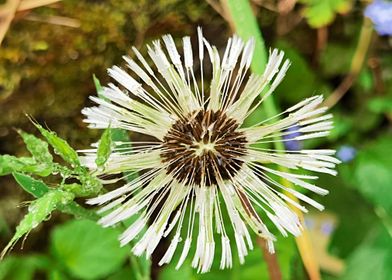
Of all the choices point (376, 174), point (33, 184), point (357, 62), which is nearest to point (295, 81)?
point (357, 62)

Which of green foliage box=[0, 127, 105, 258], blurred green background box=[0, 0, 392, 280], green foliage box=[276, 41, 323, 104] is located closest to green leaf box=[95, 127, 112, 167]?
green foliage box=[0, 127, 105, 258]

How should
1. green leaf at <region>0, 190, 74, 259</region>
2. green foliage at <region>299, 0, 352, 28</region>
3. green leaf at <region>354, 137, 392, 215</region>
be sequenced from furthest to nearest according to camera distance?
green foliage at <region>299, 0, 352, 28</region>
green leaf at <region>354, 137, 392, 215</region>
green leaf at <region>0, 190, 74, 259</region>

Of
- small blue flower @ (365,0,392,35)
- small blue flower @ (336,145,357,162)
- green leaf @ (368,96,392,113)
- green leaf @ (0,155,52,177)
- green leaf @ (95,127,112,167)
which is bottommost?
green leaf @ (0,155,52,177)

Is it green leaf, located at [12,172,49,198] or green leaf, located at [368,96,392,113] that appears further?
green leaf, located at [368,96,392,113]

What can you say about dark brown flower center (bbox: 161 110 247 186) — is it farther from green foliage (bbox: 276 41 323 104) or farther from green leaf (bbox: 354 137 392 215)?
green foliage (bbox: 276 41 323 104)

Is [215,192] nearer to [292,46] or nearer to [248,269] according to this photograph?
[248,269]

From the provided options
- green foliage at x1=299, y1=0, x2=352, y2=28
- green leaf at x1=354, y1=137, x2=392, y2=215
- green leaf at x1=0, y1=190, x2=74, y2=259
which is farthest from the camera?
green foliage at x1=299, y1=0, x2=352, y2=28

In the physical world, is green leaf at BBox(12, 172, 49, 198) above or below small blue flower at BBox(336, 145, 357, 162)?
below

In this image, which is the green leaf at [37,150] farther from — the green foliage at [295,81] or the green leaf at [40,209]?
the green foliage at [295,81]
